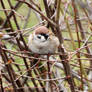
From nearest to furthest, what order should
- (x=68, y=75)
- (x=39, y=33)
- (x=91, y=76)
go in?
(x=68, y=75), (x=39, y=33), (x=91, y=76)

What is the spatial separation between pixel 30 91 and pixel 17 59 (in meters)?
0.70

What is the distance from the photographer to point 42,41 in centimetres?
306

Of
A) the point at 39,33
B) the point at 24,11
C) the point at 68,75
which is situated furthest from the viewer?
the point at 24,11

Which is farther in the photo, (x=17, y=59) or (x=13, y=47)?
(x=13, y=47)

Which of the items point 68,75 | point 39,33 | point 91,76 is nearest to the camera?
point 68,75

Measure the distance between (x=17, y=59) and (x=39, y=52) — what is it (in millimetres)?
326

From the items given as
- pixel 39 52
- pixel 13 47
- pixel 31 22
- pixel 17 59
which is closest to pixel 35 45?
pixel 39 52

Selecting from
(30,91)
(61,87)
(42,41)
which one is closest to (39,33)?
(42,41)

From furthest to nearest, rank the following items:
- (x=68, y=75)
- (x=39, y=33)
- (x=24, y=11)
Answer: (x=24, y=11)
(x=39, y=33)
(x=68, y=75)

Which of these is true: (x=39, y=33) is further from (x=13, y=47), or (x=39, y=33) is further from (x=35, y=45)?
(x=13, y=47)

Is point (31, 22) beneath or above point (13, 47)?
above

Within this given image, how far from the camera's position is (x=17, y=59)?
10.4 feet

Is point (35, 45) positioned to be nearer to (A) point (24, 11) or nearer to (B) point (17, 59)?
(B) point (17, 59)

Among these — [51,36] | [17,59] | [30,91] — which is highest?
[51,36]
